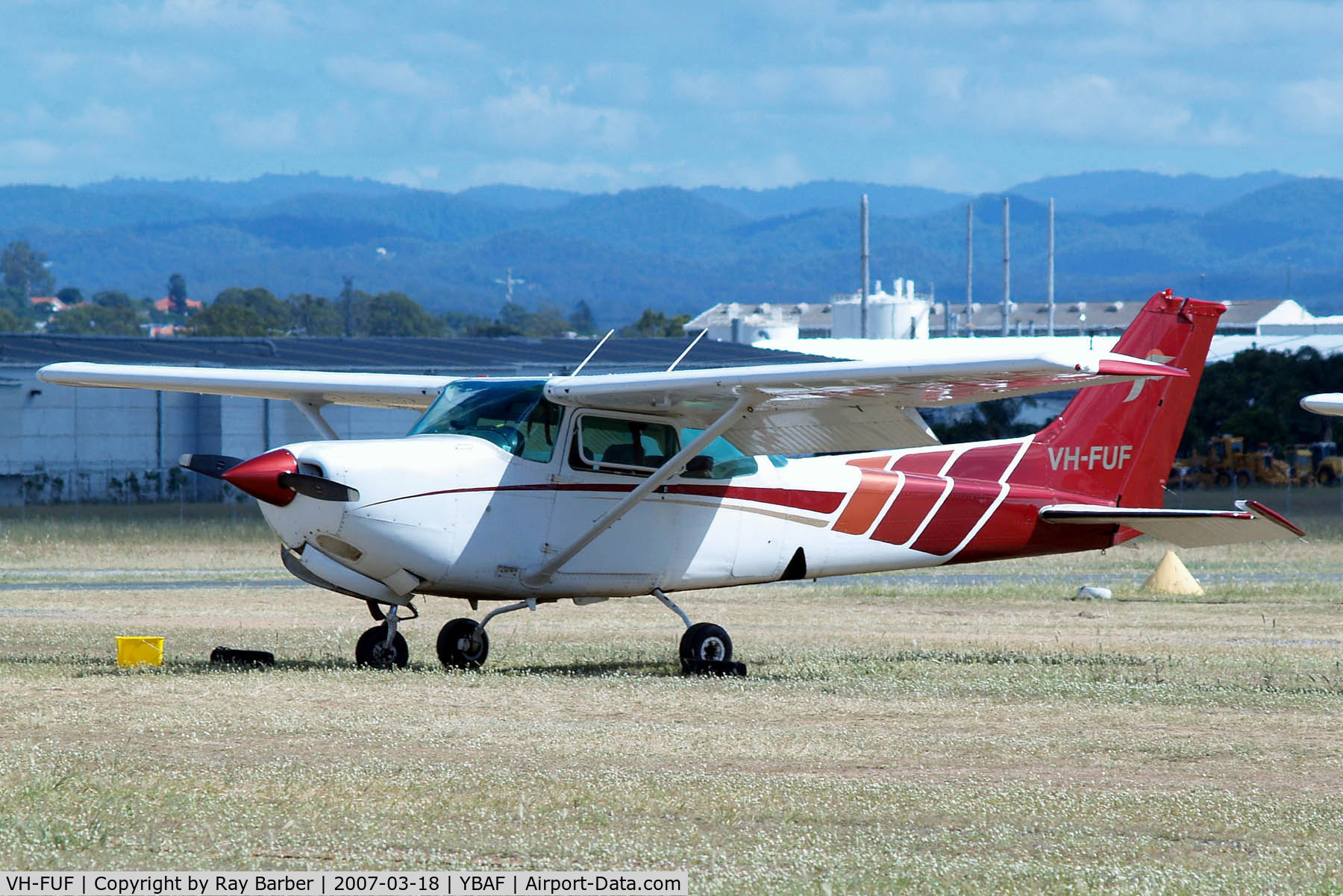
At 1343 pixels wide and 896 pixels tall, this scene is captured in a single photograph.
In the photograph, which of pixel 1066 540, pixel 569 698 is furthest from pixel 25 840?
pixel 1066 540

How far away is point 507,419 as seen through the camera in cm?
1242

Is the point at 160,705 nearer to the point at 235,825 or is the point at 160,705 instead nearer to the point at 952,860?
the point at 235,825

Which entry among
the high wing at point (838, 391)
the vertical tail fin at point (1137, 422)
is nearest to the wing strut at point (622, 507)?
the high wing at point (838, 391)

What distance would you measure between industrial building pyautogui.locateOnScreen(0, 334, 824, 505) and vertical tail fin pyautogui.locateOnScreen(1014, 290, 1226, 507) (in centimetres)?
3086

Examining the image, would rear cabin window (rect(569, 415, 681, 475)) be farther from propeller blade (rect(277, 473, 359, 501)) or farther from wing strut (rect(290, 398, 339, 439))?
wing strut (rect(290, 398, 339, 439))

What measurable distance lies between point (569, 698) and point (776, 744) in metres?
2.16

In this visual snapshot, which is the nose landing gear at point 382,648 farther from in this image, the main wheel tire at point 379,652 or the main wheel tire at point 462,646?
the main wheel tire at point 462,646

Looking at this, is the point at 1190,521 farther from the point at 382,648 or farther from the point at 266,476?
the point at 266,476

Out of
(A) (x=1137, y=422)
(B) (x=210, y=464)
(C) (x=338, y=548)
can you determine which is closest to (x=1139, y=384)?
(A) (x=1137, y=422)

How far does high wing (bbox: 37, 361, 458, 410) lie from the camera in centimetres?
1443

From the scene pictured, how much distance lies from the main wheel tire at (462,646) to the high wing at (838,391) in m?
1.96

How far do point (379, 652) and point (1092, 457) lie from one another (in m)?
6.95

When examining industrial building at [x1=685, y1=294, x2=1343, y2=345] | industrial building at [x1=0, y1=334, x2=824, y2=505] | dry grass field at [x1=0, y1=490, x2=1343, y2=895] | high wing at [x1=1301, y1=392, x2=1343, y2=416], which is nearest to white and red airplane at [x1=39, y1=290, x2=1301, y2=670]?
dry grass field at [x1=0, y1=490, x2=1343, y2=895]

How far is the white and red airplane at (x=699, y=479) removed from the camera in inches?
457
